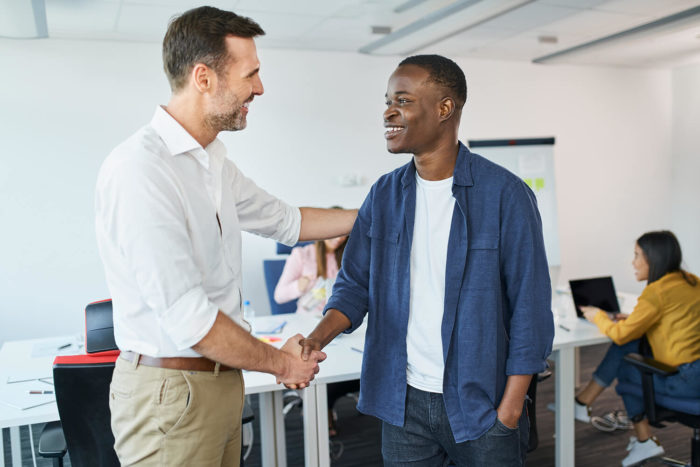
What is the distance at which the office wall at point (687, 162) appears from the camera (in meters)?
6.95

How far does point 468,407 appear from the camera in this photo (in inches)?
58.4

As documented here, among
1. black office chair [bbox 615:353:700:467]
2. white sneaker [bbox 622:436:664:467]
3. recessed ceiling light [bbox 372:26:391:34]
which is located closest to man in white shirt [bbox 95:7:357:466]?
black office chair [bbox 615:353:700:467]

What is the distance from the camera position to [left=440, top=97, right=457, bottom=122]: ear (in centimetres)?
160

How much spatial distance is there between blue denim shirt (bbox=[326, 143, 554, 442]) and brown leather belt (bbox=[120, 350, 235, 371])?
494 mm

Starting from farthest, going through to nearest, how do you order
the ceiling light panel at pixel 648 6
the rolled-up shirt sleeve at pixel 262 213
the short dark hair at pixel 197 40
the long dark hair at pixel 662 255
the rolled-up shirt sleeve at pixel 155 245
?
the ceiling light panel at pixel 648 6 < the long dark hair at pixel 662 255 < the rolled-up shirt sleeve at pixel 262 213 < the short dark hair at pixel 197 40 < the rolled-up shirt sleeve at pixel 155 245

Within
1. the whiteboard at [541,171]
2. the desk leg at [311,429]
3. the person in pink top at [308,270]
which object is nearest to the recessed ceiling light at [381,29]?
the whiteboard at [541,171]

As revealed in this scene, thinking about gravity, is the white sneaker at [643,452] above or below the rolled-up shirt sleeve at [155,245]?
below

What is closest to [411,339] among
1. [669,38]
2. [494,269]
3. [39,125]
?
[494,269]

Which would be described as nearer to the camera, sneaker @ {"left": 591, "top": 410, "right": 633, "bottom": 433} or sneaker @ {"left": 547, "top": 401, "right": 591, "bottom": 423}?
sneaker @ {"left": 547, "top": 401, "right": 591, "bottom": 423}

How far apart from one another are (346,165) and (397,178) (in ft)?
13.4

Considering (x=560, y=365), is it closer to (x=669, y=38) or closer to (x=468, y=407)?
(x=468, y=407)

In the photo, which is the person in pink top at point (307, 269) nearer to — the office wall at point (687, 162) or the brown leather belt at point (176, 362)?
the brown leather belt at point (176, 362)

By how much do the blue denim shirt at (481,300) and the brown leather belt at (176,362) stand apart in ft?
1.62

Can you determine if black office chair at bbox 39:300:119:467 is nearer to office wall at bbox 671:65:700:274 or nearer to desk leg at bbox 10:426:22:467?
desk leg at bbox 10:426:22:467
